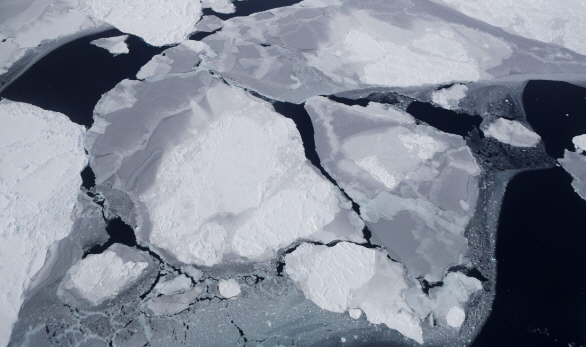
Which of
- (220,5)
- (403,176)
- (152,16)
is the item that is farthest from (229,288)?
(220,5)

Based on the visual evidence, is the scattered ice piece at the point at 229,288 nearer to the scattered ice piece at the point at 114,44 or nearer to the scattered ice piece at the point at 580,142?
the scattered ice piece at the point at 114,44

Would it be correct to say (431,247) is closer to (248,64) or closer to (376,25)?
(248,64)

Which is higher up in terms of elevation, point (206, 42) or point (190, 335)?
point (206, 42)

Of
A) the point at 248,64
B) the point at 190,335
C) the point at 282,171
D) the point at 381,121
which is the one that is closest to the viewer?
the point at 190,335

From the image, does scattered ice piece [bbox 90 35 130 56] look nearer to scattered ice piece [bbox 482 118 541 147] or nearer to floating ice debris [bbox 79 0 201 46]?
floating ice debris [bbox 79 0 201 46]

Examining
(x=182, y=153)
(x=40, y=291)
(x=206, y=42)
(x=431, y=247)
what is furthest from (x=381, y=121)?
(x=40, y=291)

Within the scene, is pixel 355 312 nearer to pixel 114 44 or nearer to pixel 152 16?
pixel 114 44
